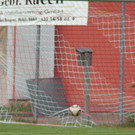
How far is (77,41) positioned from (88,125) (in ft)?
8.74

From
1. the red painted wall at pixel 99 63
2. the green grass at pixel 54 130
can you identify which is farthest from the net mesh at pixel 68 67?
the green grass at pixel 54 130

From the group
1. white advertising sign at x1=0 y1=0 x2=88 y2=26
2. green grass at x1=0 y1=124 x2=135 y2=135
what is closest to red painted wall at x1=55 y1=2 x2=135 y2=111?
white advertising sign at x1=0 y1=0 x2=88 y2=26

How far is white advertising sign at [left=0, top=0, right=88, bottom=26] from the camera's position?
38.1ft

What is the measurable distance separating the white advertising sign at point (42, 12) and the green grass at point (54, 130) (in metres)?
2.08

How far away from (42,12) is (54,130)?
244cm

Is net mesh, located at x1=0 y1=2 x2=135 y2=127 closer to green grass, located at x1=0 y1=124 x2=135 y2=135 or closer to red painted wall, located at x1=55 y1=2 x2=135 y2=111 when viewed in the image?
red painted wall, located at x1=55 y1=2 x2=135 y2=111

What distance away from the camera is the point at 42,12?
38.6 ft

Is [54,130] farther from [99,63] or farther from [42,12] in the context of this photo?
[99,63]

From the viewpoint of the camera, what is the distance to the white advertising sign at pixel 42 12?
11.6 metres

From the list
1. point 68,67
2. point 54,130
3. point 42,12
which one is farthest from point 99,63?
point 54,130

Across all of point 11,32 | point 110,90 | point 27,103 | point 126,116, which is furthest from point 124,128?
point 11,32

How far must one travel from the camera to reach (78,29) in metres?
13.6

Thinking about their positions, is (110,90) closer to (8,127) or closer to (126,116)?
(126,116)

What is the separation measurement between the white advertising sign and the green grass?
2.08 metres
